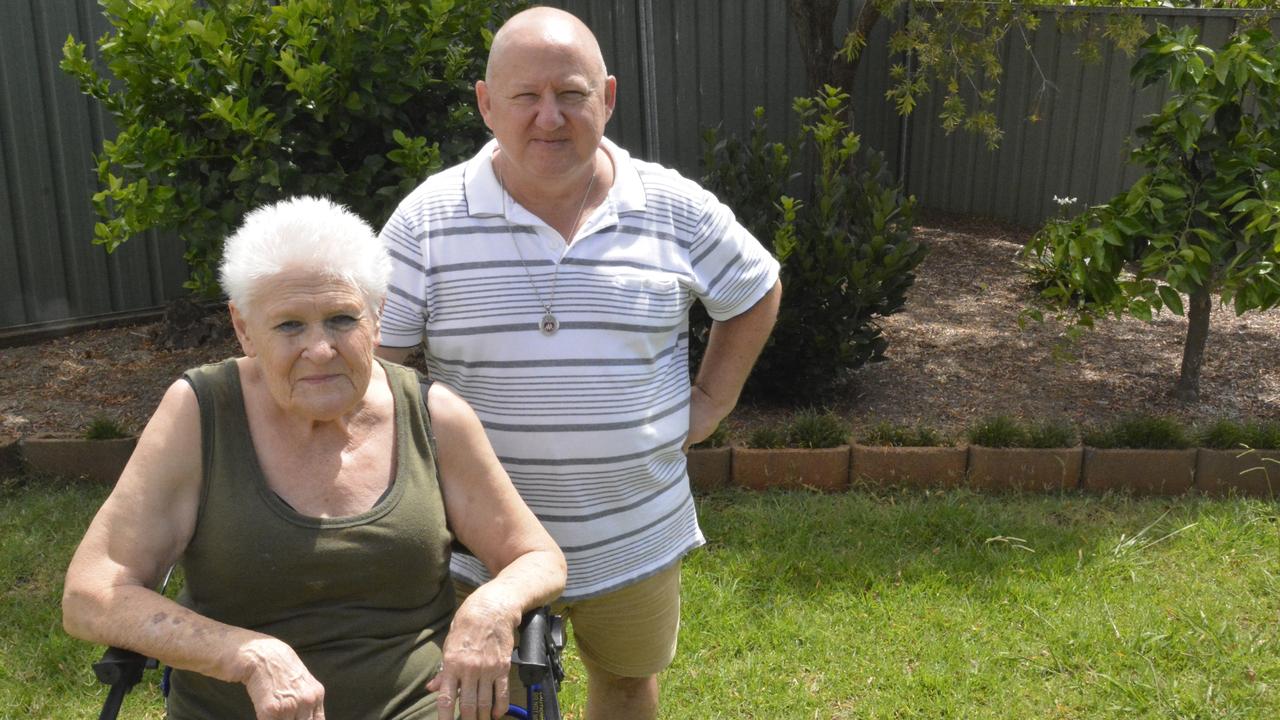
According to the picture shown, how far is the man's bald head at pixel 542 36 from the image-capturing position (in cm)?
210

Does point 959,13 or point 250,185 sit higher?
point 959,13

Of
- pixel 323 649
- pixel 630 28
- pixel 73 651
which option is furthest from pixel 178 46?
pixel 630 28

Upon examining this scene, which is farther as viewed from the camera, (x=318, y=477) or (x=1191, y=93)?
(x=1191, y=93)

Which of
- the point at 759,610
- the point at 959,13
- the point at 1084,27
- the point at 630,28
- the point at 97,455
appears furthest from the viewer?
the point at 1084,27

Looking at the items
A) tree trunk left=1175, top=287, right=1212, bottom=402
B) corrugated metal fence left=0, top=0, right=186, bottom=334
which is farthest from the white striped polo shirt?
corrugated metal fence left=0, top=0, right=186, bottom=334

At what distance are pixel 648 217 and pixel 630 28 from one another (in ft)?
17.4

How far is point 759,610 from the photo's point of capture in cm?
355

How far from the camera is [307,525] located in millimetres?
1974

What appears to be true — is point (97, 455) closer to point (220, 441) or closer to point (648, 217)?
point (220, 441)

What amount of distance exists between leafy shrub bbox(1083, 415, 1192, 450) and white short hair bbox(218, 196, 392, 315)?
3.37 m

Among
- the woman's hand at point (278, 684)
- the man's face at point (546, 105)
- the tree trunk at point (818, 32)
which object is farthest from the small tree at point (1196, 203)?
the woman's hand at point (278, 684)

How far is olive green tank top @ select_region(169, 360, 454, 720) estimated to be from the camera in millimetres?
1957

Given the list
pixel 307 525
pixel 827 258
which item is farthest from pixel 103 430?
pixel 827 258

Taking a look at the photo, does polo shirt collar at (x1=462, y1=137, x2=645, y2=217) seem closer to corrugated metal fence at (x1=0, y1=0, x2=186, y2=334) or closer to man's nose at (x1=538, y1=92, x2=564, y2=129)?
man's nose at (x1=538, y1=92, x2=564, y2=129)
